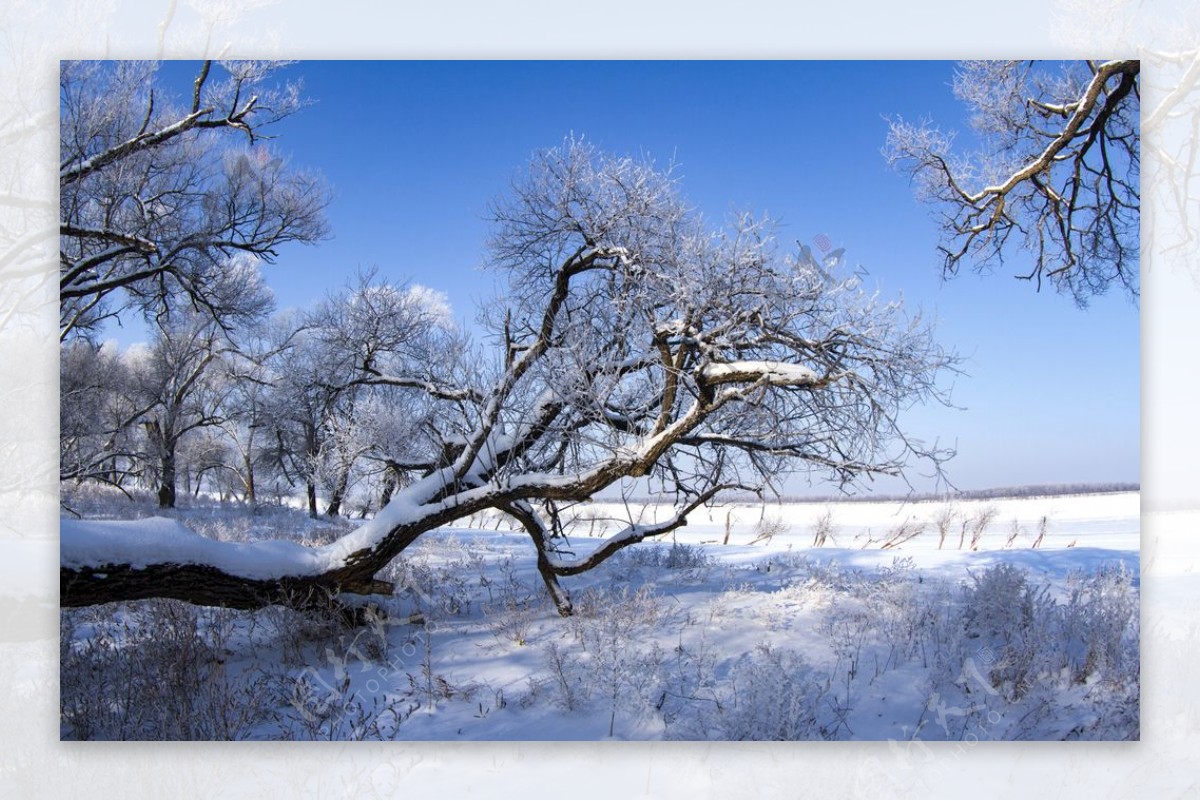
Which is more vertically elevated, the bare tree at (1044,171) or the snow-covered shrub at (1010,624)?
the bare tree at (1044,171)

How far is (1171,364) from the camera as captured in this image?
3596 mm

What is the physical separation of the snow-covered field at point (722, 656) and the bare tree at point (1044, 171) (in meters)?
1.34

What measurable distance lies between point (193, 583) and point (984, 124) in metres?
5.17

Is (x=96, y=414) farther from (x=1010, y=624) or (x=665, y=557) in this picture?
(x=1010, y=624)

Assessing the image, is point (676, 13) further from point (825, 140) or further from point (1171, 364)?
point (1171, 364)

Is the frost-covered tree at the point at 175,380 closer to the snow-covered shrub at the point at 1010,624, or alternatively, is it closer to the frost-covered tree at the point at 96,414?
the frost-covered tree at the point at 96,414

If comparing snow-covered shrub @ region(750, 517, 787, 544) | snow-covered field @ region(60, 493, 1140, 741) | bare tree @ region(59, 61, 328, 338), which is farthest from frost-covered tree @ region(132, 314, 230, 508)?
snow-covered shrub @ region(750, 517, 787, 544)

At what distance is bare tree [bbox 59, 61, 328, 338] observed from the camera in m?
3.79

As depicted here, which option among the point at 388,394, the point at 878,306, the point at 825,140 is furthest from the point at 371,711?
the point at 825,140

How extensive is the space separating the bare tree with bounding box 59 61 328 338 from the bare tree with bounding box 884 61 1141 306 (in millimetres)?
3633

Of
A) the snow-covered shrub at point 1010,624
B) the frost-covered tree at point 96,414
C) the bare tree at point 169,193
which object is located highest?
the bare tree at point 169,193

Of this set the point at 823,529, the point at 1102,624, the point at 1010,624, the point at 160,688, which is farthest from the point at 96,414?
the point at 1102,624

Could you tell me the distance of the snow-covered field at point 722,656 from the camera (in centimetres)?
320

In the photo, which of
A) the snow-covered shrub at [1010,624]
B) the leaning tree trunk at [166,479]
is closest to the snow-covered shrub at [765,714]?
the snow-covered shrub at [1010,624]
